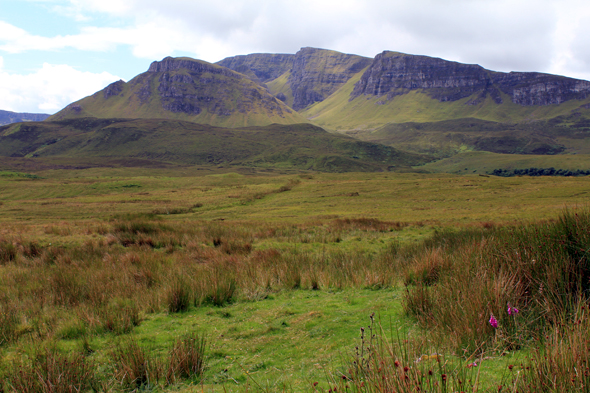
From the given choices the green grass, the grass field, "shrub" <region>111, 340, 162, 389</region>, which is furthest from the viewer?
the green grass

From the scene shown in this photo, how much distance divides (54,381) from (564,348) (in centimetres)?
500

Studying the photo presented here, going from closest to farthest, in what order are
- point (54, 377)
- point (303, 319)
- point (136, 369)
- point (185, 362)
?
point (54, 377), point (136, 369), point (185, 362), point (303, 319)

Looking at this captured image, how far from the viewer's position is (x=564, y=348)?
Answer: 9.26ft

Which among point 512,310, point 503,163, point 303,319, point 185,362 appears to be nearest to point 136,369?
point 185,362

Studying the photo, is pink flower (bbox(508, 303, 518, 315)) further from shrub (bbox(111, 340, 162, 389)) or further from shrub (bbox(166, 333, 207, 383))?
shrub (bbox(111, 340, 162, 389))

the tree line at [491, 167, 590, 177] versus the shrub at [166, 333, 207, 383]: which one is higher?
the tree line at [491, 167, 590, 177]

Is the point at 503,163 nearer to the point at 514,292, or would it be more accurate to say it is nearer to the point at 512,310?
the point at 514,292

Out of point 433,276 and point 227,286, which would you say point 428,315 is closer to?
point 433,276

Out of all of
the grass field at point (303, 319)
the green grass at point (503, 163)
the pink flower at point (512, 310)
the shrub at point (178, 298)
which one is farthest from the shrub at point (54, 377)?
the green grass at point (503, 163)

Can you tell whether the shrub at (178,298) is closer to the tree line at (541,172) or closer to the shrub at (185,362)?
the shrub at (185,362)

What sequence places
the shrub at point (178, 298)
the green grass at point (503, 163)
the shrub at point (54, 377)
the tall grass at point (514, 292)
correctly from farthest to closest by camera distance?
the green grass at point (503, 163) < the shrub at point (178, 298) < the tall grass at point (514, 292) < the shrub at point (54, 377)

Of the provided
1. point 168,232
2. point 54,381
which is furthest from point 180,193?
point 54,381

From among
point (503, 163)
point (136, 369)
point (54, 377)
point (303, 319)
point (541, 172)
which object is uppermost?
point (503, 163)

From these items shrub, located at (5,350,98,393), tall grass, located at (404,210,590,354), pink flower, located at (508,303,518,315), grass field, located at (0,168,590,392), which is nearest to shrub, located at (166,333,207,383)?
grass field, located at (0,168,590,392)
